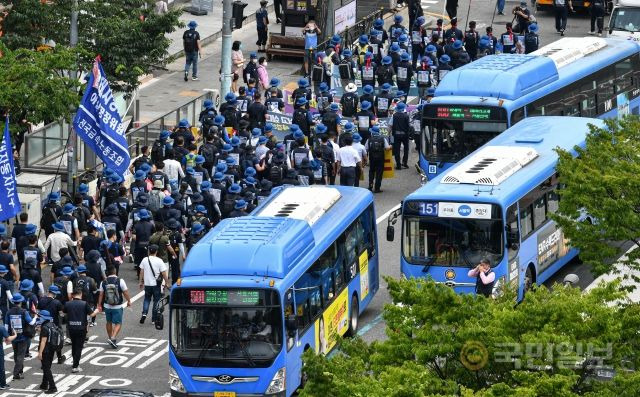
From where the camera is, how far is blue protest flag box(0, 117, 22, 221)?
3170cm

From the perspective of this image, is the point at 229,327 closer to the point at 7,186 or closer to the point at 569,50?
the point at 7,186

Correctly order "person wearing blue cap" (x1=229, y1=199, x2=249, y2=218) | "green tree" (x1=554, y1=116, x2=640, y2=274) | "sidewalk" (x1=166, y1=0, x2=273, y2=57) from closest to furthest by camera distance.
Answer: "green tree" (x1=554, y1=116, x2=640, y2=274), "person wearing blue cap" (x1=229, y1=199, x2=249, y2=218), "sidewalk" (x1=166, y1=0, x2=273, y2=57)

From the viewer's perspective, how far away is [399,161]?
42.2m

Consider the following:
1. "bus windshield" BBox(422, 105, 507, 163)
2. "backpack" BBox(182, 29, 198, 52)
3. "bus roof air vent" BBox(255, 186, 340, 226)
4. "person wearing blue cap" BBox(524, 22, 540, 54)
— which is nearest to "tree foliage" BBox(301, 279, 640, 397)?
"bus roof air vent" BBox(255, 186, 340, 226)

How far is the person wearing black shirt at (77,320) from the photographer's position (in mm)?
29047

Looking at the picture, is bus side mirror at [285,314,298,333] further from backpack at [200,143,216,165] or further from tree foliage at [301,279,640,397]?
backpack at [200,143,216,165]

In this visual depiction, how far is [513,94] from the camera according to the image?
3747 centimetres

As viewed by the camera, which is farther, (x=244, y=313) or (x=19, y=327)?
(x=19, y=327)

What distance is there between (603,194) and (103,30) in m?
15.0

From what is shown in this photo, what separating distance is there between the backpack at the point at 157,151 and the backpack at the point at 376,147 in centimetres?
461

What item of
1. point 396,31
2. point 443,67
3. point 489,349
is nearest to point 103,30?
point 443,67

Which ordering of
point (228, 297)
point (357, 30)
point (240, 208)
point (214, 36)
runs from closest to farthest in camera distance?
point (228, 297) < point (240, 208) < point (357, 30) < point (214, 36)

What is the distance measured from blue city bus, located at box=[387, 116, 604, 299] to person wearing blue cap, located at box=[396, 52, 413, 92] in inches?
540

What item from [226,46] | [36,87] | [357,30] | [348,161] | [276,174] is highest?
[36,87]
